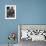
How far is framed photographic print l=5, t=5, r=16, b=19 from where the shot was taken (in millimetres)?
3260

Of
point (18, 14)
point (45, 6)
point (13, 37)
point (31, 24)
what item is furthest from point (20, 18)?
point (45, 6)

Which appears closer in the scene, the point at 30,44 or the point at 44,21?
the point at 30,44

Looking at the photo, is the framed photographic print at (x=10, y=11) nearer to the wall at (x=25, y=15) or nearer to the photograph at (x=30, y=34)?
the wall at (x=25, y=15)

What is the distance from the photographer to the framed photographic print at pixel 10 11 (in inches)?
128

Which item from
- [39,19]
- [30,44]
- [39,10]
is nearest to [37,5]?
[39,10]

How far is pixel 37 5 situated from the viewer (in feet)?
10.7

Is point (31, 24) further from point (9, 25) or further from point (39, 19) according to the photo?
point (9, 25)

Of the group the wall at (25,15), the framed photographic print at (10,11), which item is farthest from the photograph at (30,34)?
the framed photographic print at (10,11)

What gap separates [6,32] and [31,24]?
0.70 metres

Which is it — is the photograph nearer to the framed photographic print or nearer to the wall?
the wall

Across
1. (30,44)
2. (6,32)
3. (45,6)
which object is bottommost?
(30,44)

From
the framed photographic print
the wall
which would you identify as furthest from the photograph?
the framed photographic print

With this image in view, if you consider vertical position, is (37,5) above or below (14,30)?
above

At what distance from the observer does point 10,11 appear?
327cm
